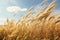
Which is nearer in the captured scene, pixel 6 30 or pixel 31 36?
pixel 31 36

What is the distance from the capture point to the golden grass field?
120 inches

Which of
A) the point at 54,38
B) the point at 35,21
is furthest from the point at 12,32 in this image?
the point at 54,38

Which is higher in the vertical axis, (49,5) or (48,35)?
(49,5)

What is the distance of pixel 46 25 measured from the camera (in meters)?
3.36

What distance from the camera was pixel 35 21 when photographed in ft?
10.8

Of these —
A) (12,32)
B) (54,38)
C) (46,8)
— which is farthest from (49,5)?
(12,32)

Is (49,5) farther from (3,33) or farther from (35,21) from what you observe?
(3,33)

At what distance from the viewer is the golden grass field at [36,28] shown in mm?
3058

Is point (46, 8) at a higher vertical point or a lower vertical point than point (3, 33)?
higher

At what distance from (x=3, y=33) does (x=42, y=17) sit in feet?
2.24

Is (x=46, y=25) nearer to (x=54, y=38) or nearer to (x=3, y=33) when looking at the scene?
(x=54, y=38)

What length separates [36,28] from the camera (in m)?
3.27

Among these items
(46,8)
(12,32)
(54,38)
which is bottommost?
(54,38)

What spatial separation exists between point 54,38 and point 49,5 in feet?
1.78
